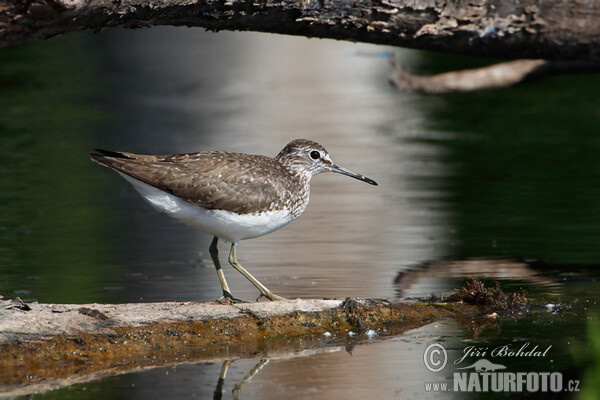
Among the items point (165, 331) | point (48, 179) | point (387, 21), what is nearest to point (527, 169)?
point (387, 21)

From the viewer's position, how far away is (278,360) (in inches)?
263

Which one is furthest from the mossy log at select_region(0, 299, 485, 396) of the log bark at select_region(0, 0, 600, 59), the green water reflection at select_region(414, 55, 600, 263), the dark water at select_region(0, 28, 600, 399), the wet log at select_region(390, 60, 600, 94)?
the wet log at select_region(390, 60, 600, 94)

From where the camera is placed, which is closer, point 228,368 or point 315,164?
point 228,368

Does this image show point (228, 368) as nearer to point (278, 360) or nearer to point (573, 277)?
point (278, 360)

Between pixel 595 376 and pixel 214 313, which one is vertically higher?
pixel 595 376

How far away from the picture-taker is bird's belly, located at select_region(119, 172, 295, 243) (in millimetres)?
7820

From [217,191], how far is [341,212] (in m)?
4.50

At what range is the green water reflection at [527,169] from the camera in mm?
10398

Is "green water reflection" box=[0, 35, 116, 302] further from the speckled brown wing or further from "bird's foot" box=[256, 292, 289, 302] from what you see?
"bird's foot" box=[256, 292, 289, 302]

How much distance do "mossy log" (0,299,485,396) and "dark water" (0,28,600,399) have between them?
205mm

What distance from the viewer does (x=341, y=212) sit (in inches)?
478

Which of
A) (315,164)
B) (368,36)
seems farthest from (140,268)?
(368,36)

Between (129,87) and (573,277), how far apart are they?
57.7 ft

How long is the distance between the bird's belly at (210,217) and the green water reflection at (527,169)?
9.05ft
